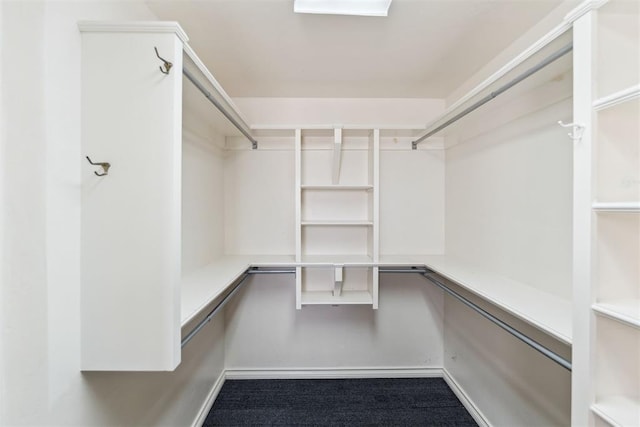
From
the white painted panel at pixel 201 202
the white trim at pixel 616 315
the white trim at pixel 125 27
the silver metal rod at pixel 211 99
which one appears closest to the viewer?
the white trim at pixel 616 315

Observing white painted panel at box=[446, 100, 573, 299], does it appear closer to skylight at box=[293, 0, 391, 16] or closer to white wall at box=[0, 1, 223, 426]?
skylight at box=[293, 0, 391, 16]

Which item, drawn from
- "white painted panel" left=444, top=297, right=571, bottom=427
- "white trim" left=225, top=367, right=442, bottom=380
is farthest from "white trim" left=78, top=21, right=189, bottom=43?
"white trim" left=225, top=367, right=442, bottom=380

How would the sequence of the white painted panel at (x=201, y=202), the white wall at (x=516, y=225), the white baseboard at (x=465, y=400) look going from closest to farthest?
the white wall at (x=516, y=225) → the white painted panel at (x=201, y=202) → the white baseboard at (x=465, y=400)

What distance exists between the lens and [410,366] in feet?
7.82

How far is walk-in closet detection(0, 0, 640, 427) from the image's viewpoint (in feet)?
2.52

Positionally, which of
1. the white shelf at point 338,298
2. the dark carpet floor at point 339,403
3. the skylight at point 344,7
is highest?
the skylight at point 344,7

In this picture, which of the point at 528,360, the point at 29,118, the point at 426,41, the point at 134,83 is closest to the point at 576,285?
the point at 528,360

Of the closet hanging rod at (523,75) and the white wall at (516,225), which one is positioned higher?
the closet hanging rod at (523,75)

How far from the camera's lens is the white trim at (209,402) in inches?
72.6

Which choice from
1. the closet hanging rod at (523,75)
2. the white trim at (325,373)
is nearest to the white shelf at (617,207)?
the closet hanging rod at (523,75)

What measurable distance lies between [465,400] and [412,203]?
5.20ft

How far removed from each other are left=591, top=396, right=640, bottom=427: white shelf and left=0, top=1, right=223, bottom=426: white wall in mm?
1599

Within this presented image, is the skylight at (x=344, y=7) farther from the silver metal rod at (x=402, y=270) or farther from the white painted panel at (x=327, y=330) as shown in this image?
the white painted panel at (x=327, y=330)

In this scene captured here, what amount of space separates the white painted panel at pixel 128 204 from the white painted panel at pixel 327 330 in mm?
1477
